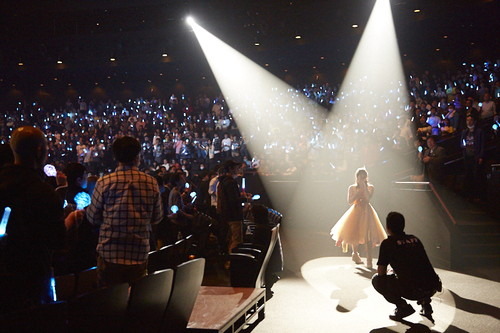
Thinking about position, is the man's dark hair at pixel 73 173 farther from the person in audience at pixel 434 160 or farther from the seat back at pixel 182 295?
the person in audience at pixel 434 160

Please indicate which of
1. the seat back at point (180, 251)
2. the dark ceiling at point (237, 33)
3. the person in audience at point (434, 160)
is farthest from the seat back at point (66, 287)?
the dark ceiling at point (237, 33)

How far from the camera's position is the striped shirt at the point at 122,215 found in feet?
11.1

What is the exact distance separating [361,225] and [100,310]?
6514 mm

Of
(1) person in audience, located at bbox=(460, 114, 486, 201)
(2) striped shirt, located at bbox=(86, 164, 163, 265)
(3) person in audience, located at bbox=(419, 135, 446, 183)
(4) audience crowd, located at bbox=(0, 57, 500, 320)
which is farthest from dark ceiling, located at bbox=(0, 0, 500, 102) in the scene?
(2) striped shirt, located at bbox=(86, 164, 163, 265)

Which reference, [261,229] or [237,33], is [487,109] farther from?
[237,33]

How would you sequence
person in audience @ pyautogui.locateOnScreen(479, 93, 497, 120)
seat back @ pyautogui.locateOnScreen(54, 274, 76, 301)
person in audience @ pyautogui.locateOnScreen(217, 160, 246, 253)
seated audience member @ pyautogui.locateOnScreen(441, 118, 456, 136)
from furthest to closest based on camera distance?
seated audience member @ pyautogui.locateOnScreen(441, 118, 456, 136) < person in audience @ pyautogui.locateOnScreen(479, 93, 497, 120) < person in audience @ pyautogui.locateOnScreen(217, 160, 246, 253) < seat back @ pyautogui.locateOnScreen(54, 274, 76, 301)

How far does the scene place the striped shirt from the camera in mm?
3381

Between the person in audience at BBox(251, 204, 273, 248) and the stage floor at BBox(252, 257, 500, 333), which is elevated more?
the person in audience at BBox(251, 204, 273, 248)

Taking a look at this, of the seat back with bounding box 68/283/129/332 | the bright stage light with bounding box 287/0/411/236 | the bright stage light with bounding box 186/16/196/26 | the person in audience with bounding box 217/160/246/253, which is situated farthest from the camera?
the bright stage light with bounding box 186/16/196/26

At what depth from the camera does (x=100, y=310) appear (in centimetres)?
239

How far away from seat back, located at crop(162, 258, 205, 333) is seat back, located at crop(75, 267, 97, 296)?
914 millimetres

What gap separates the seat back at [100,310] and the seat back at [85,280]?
1.44m

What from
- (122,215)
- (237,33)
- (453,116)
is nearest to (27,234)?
(122,215)

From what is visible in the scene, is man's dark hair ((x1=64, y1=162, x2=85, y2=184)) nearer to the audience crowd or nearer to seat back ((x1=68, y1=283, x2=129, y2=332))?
the audience crowd
